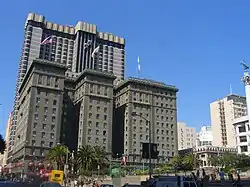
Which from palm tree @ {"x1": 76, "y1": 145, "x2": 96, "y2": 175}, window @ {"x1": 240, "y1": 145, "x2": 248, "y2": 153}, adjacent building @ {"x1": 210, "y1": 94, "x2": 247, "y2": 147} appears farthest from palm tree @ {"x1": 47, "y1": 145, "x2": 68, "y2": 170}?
adjacent building @ {"x1": 210, "y1": 94, "x2": 247, "y2": 147}

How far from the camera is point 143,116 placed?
13462cm

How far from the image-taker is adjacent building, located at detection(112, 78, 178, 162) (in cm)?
13088

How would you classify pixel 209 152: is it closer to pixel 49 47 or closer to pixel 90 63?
pixel 90 63

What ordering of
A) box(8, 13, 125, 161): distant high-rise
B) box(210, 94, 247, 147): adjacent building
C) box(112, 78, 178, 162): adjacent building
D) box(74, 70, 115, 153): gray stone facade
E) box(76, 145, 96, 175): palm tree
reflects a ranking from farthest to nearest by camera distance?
box(210, 94, 247, 147): adjacent building → box(8, 13, 125, 161): distant high-rise → box(112, 78, 178, 162): adjacent building → box(74, 70, 115, 153): gray stone facade → box(76, 145, 96, 175): palm tree

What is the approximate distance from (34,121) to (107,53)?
90.3 metres

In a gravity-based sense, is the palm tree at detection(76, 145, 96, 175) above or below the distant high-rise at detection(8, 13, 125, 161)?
below

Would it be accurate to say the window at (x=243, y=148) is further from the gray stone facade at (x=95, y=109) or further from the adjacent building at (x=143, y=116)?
the gray stone facade at (x=95, y=109)

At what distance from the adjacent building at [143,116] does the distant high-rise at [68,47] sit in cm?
4622

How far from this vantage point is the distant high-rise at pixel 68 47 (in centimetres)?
17412

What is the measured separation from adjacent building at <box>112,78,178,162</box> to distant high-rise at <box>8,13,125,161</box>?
46.2 meters

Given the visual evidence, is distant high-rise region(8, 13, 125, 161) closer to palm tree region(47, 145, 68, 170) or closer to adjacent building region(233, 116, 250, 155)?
adjacent building region(233, 116, 250, 155)

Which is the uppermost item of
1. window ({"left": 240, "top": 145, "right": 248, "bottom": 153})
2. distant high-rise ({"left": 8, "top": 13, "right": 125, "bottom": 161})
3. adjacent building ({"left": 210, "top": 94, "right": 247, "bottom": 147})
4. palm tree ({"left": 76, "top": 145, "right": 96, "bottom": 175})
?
distant high-rise ({"left": 8, "top": 13, "right": 125, "bottom": 161})

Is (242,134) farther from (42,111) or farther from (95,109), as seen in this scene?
(42,111)

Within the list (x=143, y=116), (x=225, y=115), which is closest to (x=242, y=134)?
(x=143, y=116)
